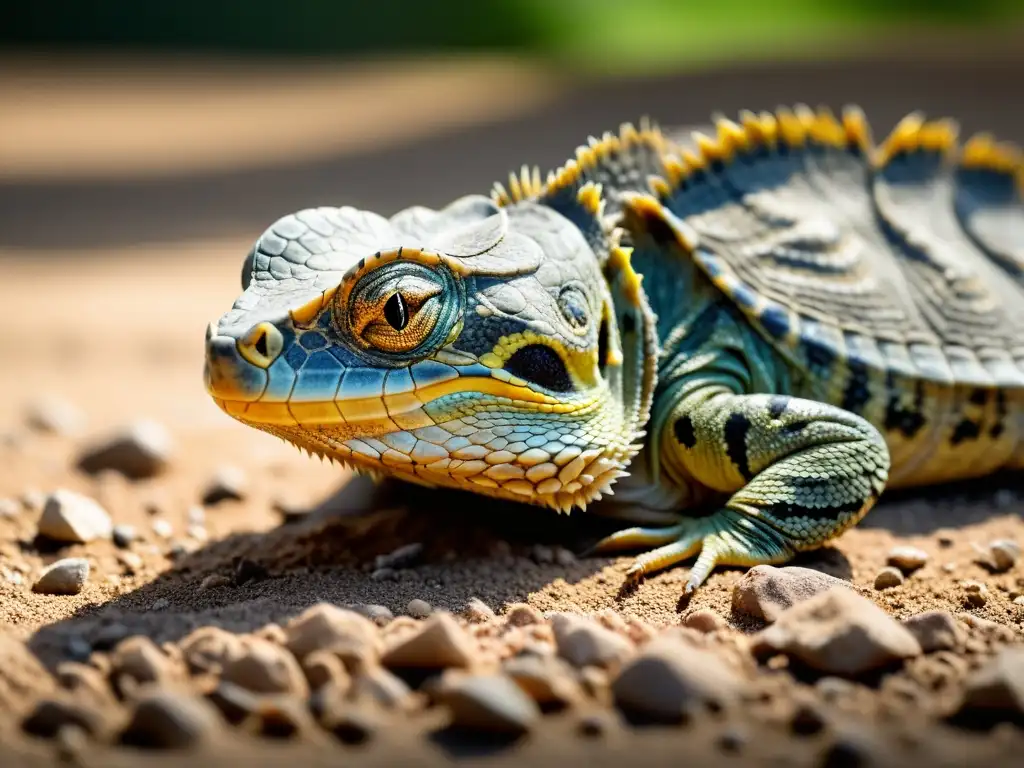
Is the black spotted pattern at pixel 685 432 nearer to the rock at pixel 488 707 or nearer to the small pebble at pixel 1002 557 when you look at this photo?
the small pebble at pixel 1002 557

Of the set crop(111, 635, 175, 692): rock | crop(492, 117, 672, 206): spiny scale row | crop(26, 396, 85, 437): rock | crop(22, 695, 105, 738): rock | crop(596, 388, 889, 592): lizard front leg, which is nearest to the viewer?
crop(22, 695, 105, 738): rock

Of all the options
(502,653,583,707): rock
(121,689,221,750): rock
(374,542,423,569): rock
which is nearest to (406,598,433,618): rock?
(374,542,423,569): rock

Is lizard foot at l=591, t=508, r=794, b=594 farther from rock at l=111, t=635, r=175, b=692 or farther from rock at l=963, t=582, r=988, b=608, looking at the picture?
rock at l=111, t=635, r=175, b=692

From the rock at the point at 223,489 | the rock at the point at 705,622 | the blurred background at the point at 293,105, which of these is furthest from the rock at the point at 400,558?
the blurred background at the point at 293,105

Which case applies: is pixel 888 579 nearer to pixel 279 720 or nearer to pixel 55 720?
pixel 279 720

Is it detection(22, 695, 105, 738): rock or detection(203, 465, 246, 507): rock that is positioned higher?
detection(22, 695, 105, 738): rock

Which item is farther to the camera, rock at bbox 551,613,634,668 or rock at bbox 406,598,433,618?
rock at bbox 406,598,433,618

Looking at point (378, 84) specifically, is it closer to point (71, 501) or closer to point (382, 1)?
point (382, 1)
